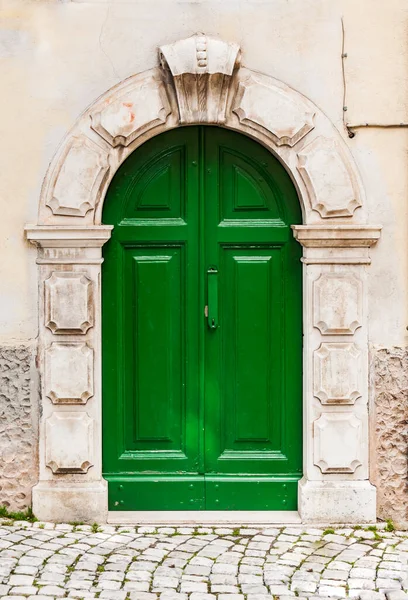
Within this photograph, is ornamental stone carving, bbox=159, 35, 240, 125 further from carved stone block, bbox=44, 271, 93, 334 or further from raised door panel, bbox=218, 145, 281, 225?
carved stone block, bbox=44, 271, 93, 334

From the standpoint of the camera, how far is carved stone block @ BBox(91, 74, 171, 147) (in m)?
5.95

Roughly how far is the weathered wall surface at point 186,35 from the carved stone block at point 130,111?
13 centimetres

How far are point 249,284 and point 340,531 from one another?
166 centimetres

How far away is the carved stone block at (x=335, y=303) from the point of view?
602 centimetres

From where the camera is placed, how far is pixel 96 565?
17.5 feet

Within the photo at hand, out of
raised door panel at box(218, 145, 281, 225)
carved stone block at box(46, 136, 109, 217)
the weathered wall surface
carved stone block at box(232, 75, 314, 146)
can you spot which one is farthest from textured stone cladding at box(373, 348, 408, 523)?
carved stone block at box(46, 136, 109, 217)

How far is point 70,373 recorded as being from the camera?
6.02 m

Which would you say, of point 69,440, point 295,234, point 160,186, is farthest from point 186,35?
point 69,440

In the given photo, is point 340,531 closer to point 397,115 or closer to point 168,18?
point 397,115

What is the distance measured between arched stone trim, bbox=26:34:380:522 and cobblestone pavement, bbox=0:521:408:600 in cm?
30

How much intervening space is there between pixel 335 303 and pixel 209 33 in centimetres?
187

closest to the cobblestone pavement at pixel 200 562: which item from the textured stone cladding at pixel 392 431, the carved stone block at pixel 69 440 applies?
the textured stone cladding at pixel 392 431

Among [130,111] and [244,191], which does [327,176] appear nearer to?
[244,191]

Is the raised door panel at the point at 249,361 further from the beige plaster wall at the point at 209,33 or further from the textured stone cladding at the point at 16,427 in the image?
the textured stone cladding at the point at 16,427
